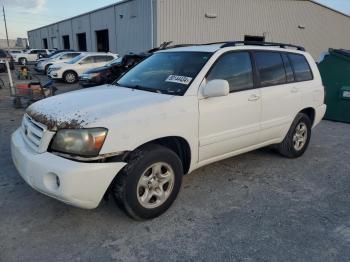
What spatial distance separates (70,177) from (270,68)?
9.90 feet

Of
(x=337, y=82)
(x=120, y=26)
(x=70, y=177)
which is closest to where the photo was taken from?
(x=70, y=177)

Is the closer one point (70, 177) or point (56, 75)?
point (70, 177)

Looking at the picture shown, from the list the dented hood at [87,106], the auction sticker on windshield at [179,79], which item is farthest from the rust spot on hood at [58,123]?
the auction sticker on windshield at [179,79]

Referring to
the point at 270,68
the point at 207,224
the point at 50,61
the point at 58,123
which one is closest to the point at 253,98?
the point at 270,68

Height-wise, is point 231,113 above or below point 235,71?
below

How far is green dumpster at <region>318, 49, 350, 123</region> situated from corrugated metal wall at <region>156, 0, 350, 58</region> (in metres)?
12.5

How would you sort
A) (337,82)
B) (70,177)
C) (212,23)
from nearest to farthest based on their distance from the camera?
(70,177), (337,82), (212,23)

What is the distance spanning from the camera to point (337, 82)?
7895 millimetres

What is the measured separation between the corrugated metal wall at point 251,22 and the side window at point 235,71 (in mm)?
15717

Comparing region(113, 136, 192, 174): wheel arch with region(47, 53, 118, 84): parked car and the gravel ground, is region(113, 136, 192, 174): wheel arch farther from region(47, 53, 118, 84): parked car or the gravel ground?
region(47, 53, 118, 84): parked car

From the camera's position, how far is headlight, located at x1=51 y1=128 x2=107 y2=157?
2730 mm

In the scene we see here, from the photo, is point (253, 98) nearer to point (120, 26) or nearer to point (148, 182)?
point (148, 182)

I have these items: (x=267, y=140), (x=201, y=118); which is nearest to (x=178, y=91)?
(x=201, y=118)

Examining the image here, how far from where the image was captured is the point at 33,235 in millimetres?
2943
